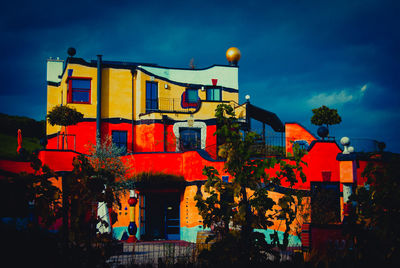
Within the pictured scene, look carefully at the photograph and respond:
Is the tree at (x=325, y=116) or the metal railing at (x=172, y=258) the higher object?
the tree at (x=325, y=116)

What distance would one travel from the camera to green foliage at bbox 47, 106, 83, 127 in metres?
24.2

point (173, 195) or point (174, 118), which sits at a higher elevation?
point (174, 118)

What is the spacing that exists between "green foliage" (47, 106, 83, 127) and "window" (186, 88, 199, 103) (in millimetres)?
8306

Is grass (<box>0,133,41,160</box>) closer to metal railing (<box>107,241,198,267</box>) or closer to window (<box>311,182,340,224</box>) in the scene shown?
metal railing (<box>107,241,198,267</box>)

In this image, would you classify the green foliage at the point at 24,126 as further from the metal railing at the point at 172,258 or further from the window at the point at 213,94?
the metal railing at the point at 172,258

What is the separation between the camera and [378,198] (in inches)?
261

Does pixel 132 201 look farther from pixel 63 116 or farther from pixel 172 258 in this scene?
pixel 172 258

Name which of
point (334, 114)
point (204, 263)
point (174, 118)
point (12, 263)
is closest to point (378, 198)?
point (204, 263)

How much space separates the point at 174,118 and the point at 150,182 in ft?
20.5

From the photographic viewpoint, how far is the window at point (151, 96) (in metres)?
28.6

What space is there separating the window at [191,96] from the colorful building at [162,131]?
0.07 metres

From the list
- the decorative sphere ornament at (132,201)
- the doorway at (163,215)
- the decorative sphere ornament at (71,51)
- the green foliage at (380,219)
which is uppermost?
the decorative sphere ornament at (71,51)

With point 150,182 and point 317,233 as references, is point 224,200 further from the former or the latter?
point 150,182

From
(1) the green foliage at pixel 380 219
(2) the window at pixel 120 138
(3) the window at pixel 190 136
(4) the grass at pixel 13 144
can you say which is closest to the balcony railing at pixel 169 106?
(3) the window at pixel 190 136
